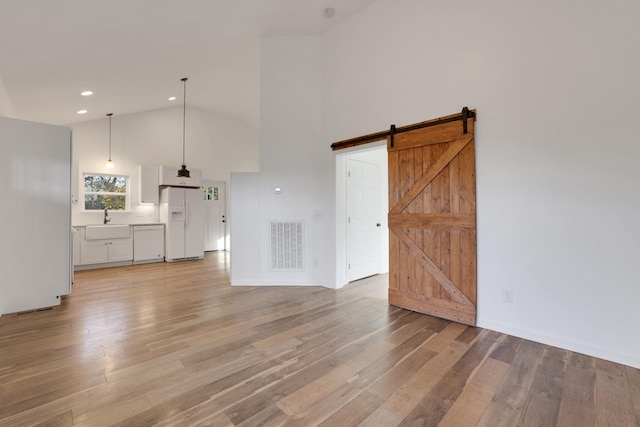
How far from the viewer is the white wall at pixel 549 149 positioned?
7.66 feet

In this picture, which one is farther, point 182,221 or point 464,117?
point 182,221

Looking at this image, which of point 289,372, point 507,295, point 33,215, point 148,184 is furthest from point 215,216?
point 507,295

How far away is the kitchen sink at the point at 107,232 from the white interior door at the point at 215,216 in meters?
2.37

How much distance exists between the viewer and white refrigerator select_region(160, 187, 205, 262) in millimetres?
7184

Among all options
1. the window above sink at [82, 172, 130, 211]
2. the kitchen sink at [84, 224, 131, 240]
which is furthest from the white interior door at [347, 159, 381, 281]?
the window above sink at [82, 172, 130, 211]

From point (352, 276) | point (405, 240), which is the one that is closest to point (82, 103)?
point (352, 276)

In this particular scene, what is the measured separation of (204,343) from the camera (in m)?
2.64

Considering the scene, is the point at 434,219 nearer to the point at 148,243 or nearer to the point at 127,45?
the point at 127,45

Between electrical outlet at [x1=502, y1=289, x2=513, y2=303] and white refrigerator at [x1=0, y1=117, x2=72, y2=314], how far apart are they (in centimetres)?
502

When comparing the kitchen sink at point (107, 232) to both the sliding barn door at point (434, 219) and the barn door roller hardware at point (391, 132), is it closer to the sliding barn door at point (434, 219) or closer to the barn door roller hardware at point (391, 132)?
the sliding barn door at point (434, 219)

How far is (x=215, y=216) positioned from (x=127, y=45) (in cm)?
567

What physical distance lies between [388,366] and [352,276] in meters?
2.57

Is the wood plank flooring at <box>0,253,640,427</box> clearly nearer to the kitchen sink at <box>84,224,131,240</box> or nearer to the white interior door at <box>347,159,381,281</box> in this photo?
the white interior door at <box>347,159,381,281</box>

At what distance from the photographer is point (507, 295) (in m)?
2.90
